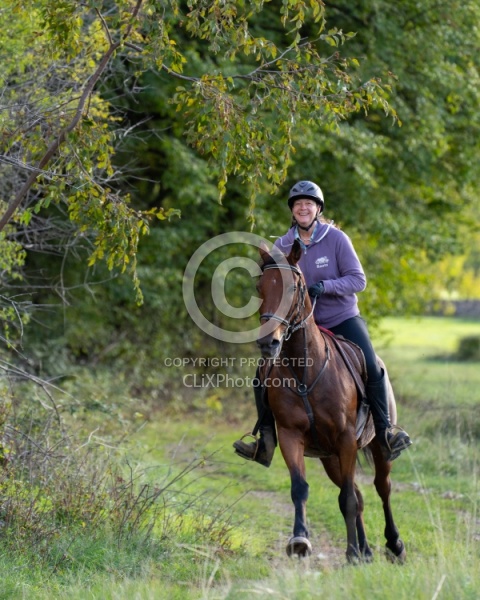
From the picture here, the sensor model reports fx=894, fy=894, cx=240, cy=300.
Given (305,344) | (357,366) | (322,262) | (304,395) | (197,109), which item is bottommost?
(304,395)

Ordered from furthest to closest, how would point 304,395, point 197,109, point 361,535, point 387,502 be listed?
1. point 387,502
2. point 361,535
3. point 197,109
4. point 304,395

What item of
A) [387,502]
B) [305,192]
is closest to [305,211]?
[305,192]

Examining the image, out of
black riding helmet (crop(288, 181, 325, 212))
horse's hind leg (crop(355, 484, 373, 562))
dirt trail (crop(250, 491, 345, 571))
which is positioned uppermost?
black riding helmet (crop(288, 181, 325, 212))

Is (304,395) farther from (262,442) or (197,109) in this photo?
(197,109)

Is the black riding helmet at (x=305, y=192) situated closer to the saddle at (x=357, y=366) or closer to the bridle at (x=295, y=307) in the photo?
the bridle at (x=295, y=307)

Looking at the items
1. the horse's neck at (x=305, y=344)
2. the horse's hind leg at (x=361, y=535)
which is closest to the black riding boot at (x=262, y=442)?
the horse's neck at (x=305, y=344)

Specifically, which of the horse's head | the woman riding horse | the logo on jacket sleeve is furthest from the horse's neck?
the logo on jacket sleeve

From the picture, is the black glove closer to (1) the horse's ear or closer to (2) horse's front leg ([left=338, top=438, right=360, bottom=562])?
(1) the horse's ear

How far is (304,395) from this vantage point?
7.13 meters

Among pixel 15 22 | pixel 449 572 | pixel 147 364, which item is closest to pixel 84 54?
pixel 15 22

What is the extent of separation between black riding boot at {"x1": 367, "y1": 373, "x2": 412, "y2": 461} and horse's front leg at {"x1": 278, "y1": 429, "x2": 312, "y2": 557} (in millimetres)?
956

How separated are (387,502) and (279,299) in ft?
9.09

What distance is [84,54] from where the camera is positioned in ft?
32.4

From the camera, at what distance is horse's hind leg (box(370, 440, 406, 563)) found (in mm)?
8109
